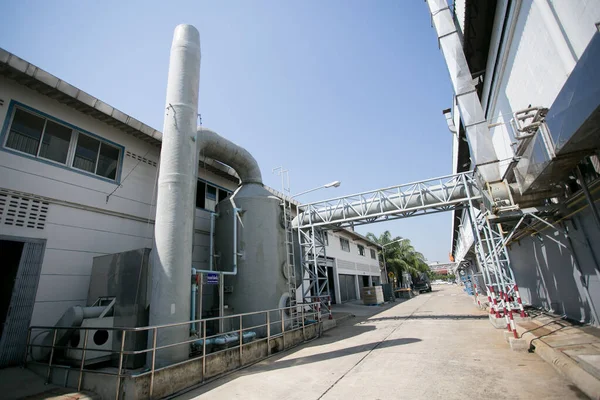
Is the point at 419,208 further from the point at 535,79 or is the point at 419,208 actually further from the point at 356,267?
the point at 356,267

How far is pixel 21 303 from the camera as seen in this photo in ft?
22.5

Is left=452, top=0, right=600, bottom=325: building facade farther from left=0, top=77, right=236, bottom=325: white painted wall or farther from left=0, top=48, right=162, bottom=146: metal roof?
left=0, top=77, right=236, bottom=325: white painted wall

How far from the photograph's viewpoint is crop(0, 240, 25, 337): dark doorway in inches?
274

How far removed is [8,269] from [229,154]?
22.9ft

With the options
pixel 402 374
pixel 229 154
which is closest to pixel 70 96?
pixel 229 154

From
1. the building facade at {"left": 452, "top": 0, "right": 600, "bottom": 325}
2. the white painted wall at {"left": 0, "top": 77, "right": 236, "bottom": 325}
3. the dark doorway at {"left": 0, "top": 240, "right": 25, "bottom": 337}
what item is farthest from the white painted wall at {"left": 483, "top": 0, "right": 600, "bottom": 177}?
the dark doorway at {"left": 0, "top": 240, "right": 25, "bottom": 337}

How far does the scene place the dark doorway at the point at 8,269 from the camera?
6.97 metres

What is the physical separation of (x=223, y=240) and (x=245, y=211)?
1435 mm

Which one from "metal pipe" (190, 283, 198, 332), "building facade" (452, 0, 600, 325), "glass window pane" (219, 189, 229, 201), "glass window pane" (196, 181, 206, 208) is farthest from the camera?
"glass window pane" (219, 189, 229, 201)

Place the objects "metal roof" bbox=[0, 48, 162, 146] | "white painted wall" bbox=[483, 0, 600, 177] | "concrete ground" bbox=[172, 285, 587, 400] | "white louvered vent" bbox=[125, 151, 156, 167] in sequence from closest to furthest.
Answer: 1. "concrete ground" bbox=[172, 285, 587, 400]
2. "white painted wall" bbox=[483, 0, 600, 177]
3. "metal roof" bbox=[0, 48, 162, 146]
4. "white louvered vent" bbox=[125, 151, 156, 167]

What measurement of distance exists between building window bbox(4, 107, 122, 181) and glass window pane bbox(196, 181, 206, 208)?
3328 millimetres

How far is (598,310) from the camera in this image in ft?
24.4

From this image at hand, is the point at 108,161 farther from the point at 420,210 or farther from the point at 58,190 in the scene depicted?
the point at 420,210

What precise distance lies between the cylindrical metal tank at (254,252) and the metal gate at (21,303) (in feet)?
16.8
